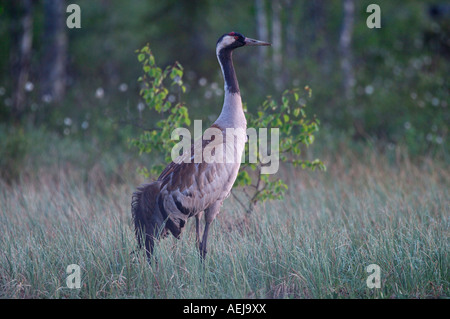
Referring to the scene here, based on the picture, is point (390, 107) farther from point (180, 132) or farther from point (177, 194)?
point (177, 194)

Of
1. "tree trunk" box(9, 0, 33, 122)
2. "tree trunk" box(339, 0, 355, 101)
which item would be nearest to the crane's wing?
"tree trunk" box(9, 0, 33, 122)

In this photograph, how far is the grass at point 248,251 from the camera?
4.48 meters

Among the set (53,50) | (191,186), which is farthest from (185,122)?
(53,50)

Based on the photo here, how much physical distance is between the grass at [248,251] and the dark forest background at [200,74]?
5.97 feet

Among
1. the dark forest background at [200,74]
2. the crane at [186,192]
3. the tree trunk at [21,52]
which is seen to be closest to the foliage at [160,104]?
the dark forest background at [200,74]

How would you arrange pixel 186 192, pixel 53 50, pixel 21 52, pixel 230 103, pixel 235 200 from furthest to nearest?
pixel 53 50 → pixel 21 52 → pixel 235 200 → pixel 230 103 → pixel 186 192

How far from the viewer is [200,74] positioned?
1703 centimetres

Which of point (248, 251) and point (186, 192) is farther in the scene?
point (186, 192)

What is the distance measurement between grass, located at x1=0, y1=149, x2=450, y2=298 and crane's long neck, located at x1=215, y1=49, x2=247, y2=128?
3.71ft

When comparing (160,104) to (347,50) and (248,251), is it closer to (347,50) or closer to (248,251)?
(248,251)

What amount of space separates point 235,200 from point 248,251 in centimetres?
205

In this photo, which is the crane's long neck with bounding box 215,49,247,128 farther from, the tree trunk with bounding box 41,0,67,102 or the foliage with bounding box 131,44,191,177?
the tree trunk with bounding box 41,0,67,102

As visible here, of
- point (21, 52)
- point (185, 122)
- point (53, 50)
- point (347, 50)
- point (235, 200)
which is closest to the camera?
point (185, 122)

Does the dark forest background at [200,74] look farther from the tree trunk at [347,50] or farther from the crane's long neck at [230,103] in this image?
the crane's long neck at [230,103]
